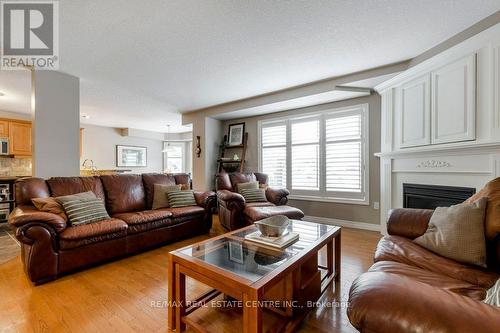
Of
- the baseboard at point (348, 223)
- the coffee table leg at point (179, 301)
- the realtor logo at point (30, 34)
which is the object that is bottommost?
the baseboard at point (348, 223)

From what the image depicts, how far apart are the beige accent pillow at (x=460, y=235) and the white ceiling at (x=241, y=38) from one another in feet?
5.57

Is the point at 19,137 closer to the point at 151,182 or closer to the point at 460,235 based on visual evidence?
the point at 151,182

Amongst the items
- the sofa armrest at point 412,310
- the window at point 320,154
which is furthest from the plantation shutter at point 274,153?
the sofa armrest at point 412,310

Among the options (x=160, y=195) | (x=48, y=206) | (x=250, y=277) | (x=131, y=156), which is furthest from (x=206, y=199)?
(x=131, y=156)

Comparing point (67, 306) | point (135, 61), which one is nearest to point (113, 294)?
point (67, 306)

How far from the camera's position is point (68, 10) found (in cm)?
194

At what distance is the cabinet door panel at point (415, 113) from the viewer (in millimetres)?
2730

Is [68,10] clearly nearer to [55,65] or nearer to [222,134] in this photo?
[55,65]

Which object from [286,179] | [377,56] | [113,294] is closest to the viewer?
[113,294]

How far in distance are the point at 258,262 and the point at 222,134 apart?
4.48m

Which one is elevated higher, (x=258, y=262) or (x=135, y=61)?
(x=135, y=61)

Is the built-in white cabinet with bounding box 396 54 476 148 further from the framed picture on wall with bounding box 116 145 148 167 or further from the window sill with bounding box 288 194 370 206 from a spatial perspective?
Result: the framed picture on wall with bounding box 116 145 148 167

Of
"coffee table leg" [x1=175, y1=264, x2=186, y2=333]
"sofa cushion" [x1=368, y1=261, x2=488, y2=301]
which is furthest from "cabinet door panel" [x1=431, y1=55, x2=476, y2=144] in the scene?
"coffee table leg" [x1=175, y1=264, x2=186, y2=333]

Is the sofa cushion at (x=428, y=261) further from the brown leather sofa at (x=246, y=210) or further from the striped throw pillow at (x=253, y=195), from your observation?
the striped throw pillow at (x=253, y=195)
